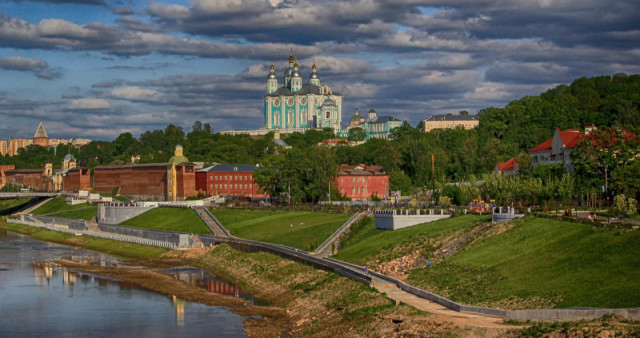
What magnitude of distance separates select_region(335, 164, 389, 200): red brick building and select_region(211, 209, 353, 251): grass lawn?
19.0 meters

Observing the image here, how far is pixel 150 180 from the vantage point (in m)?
170

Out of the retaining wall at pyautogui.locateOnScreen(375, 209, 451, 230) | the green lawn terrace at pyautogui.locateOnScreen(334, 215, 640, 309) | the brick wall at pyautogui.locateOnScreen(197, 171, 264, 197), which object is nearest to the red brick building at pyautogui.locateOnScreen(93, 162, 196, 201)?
the brick wall at pyautogui.locateOnScreen(197, 171, 264, 197)

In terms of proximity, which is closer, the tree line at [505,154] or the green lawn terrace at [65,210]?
the tree line at [505,154]

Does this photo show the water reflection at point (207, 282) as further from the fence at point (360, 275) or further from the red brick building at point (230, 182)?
the red brick building at point (230, 182)

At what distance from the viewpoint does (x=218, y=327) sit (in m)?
52.4

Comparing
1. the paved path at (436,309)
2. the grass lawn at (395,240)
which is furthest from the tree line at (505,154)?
the paved path at (436,309)

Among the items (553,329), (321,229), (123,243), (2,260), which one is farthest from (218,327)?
(123,243)

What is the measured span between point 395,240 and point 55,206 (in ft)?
361

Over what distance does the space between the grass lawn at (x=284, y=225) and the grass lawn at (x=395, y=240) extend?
5038 mm

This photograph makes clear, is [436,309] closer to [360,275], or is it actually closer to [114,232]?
[360,275]

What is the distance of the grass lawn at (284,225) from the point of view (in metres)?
79.4

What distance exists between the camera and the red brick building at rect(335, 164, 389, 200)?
12612 centimetres

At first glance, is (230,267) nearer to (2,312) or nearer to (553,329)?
(2,312)

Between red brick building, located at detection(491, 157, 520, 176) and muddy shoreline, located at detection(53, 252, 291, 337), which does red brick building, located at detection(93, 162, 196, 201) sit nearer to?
red brick building, located at detection(491, 157, 520, 176)
